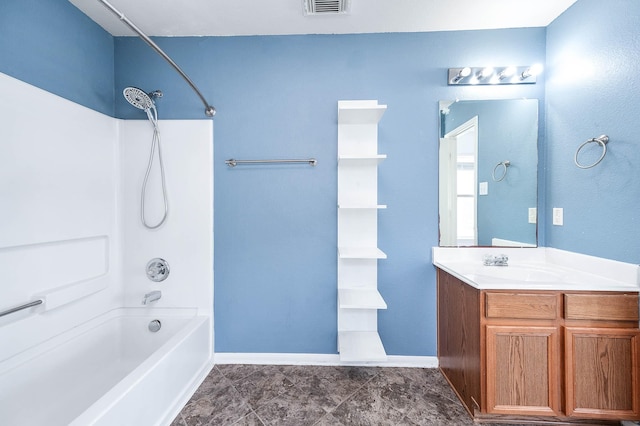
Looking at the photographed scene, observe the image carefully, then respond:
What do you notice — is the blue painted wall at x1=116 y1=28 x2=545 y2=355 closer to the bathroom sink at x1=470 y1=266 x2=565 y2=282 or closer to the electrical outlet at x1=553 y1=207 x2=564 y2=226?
the bathroom sink at x1=470 y1=266 x2=565 y2=282

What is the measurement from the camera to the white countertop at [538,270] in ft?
4.41

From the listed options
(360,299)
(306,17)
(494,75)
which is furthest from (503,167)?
(306,17)

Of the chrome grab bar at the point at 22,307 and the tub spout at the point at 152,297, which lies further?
the tub spout at the point at 152,297

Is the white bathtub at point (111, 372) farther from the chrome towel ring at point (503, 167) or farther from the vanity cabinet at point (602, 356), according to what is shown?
the chrome towel ring at point (503, 167)

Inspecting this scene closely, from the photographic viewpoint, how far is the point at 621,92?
1.40 m

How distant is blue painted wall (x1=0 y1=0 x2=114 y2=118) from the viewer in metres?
1.37

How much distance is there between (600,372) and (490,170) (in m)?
1.31

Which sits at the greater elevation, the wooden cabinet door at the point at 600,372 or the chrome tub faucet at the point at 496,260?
the chrome tub faucet at the point at 496,260

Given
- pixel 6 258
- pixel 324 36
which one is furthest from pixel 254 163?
pixel 6 258

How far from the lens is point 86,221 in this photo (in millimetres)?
1725

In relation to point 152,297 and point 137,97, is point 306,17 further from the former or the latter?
point 152,297

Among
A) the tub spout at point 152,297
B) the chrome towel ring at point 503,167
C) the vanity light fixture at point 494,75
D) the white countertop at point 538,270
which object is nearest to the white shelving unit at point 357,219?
the white countertop at point 538,270

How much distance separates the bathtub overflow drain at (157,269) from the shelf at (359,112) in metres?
1.78

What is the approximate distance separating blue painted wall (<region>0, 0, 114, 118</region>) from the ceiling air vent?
1573 mm
